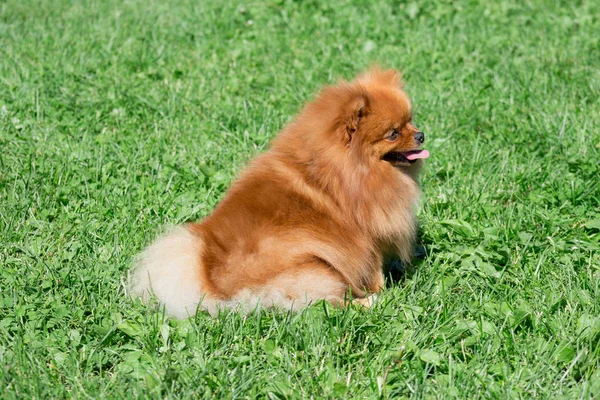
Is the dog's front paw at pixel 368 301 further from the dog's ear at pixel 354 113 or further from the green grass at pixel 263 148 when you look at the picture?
the dog's ear at pixel 354 113

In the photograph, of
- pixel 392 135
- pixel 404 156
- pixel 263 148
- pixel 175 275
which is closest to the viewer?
pixel 175 275

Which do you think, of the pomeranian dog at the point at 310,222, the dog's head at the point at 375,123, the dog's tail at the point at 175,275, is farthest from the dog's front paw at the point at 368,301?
the dog's tail at the point at 175,275

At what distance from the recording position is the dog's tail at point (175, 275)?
3.66m

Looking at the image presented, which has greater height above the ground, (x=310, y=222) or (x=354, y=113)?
(x=354, y=113)

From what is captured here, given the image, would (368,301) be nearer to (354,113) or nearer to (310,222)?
(310,222)

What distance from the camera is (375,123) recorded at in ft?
12.8

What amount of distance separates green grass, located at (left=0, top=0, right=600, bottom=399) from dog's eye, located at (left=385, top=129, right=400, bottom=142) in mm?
827

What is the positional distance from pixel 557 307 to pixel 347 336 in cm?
112

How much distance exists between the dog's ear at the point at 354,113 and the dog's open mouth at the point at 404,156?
0.29 meters

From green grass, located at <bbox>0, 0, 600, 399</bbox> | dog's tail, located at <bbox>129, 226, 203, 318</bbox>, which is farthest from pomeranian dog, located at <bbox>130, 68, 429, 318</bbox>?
green grass, located at <bbox>0, 0, 600, 399</bbox>

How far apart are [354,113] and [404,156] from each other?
449mm

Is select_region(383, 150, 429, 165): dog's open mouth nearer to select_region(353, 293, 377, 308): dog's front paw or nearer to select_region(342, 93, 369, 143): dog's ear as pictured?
select_region(342, 93, 369, 143): dog's ear

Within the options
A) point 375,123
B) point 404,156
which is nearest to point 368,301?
point 404,156

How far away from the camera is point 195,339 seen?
3510 mm
